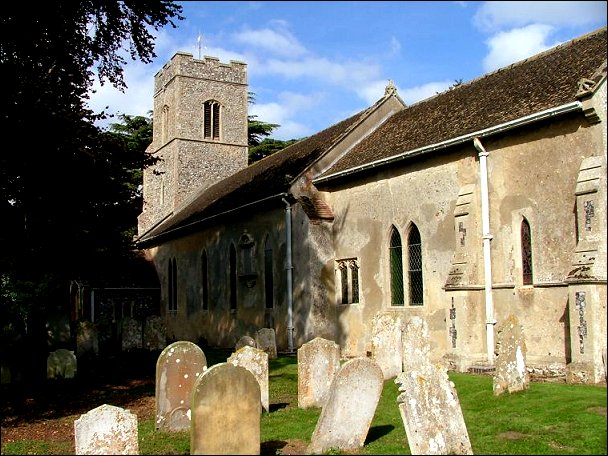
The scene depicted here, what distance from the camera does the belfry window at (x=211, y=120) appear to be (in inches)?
1592

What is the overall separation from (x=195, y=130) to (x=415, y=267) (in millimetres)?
23418

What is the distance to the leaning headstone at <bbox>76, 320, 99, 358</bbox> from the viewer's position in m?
23.1

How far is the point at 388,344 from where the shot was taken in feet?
49.7

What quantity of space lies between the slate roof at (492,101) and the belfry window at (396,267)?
95.1 inches

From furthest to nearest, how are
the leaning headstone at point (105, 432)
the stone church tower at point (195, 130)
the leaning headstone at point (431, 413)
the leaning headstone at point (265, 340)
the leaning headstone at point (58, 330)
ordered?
Answer: the stone church tower at point (195, 130) < the leaning headstone at point (58, 330) < the leaning headstone at point (265, 340) < the leaning headstone at point (431, 413) < the leaning headstone at point (105, 432)

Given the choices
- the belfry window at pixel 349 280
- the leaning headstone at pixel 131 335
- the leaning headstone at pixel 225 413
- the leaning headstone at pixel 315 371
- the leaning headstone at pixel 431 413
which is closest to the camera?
the leaning headstone at pixel 225 413

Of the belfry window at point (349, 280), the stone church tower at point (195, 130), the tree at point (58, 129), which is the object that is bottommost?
the belfry window at point (349, 280)

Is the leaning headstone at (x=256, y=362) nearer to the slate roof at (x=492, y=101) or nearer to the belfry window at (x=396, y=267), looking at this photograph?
the belfry window at (x=396, y=267)

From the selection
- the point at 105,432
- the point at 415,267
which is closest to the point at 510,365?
the point at 105,432

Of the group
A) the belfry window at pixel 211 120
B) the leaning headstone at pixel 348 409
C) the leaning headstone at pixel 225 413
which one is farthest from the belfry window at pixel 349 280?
the belfry window at pixel 211 120

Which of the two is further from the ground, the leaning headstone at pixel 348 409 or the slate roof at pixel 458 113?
the slate roof at pixel 458 113

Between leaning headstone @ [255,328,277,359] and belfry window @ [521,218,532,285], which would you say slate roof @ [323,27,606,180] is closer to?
belfry window @ [521,218,532,285]

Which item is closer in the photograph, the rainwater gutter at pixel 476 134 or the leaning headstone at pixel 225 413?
the leaning headstone at pixel 225 413

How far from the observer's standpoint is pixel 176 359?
11430 mm
